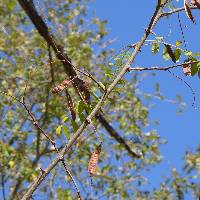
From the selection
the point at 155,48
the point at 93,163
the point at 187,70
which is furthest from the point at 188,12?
the point at 93,163

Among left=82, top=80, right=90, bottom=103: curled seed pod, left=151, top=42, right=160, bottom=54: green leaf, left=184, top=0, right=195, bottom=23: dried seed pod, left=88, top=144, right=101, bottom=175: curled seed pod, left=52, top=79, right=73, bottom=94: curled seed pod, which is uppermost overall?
left=151, top=42, right=160, bottom=54: green leaf

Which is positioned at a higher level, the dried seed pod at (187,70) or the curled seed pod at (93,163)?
the dried seed pod at (187,70)

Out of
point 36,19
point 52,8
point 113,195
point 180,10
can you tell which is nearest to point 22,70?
point 52,8

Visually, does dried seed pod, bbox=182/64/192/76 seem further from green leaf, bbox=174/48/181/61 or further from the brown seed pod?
the brown seed pod

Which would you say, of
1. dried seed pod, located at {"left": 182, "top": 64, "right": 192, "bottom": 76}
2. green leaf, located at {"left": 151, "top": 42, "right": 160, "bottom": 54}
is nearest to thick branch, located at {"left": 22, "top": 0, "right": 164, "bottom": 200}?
dried seed pod, located at {"left": 182, "top": 64, "right": 192, "bottom": 76}

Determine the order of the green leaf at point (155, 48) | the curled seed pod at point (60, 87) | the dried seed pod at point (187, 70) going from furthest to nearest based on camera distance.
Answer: the green leaf at point (155, 48)
the dried seed pod at point (187, 70)
the curled seed pod at point (60, 87)

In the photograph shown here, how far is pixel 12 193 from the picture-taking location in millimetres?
10203

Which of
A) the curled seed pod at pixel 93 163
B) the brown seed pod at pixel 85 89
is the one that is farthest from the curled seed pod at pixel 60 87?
the curled seed pod at pixel 93 163

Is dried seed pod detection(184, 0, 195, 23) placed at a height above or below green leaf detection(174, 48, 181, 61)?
below

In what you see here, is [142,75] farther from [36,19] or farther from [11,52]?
[36,19]

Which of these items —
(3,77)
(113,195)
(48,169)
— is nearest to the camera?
(48,169)

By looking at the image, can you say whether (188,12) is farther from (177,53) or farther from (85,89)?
(85,89)

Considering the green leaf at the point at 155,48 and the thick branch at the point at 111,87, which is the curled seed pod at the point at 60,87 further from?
the green leaf at the point at 155,48

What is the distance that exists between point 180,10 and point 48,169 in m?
0.91
